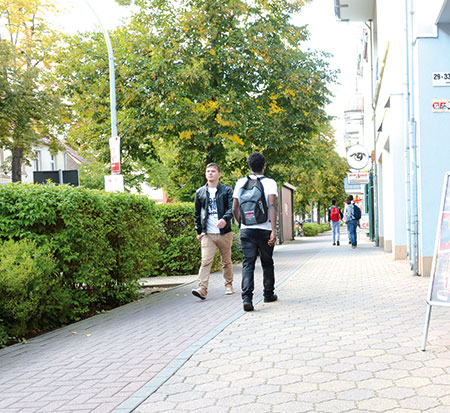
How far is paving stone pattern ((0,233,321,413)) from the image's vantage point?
4.32 metres

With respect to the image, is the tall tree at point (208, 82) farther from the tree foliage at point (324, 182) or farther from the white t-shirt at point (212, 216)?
the tree foliage at point (324, 182)

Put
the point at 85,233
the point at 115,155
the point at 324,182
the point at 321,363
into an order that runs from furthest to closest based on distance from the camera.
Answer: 1. the point at 324,182
2. the point at 115,155
3. the point at 85,233
4. the point at 321,363

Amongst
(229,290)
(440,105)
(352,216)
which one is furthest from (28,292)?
(352,216)

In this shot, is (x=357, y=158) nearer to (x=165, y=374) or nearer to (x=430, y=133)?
(x=430, y=133)

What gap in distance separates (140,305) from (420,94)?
5867 mm

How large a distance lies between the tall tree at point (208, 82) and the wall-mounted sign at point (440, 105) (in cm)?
1016

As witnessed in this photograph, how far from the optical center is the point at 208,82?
66.0 ft

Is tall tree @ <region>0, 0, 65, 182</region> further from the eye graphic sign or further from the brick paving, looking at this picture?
the brick paving

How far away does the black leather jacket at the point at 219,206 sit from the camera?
29.2 ft

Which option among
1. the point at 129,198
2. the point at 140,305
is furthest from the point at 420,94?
the point at 140,305

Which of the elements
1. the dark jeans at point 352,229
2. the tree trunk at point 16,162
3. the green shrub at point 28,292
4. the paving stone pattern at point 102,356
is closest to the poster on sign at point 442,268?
the paving stone pattern at point 102,356

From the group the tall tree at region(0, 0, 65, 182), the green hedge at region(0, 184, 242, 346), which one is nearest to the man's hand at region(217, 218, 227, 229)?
the green hedge at region(0, 184, 242, 346)

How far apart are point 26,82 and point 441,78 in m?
17.0

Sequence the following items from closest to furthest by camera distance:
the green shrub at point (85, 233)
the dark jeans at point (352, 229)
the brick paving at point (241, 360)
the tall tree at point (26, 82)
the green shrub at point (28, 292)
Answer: the brick paving at point (241, 360), the green shrub at point (28, 292), the green shrub at point (85, 233), the dark jeans at point (352, 229), the tall tree at point (26, 82)
